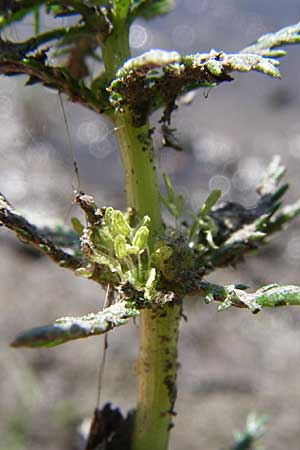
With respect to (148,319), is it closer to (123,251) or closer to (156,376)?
(156,376)

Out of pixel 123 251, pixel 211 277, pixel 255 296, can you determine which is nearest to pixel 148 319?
pixel 123 251

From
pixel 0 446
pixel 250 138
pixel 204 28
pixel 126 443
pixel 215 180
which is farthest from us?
pixel 204 28

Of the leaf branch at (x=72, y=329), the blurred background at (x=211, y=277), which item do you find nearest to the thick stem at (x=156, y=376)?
the leaf branch at (x=72, y=329)

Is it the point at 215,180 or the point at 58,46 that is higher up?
the point at 215,180

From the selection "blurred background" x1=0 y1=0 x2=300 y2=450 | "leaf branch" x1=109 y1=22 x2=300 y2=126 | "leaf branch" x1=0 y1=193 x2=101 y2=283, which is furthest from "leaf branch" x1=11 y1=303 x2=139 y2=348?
A: "blurred background" x1=0 y1=0 x2=300 y2=450

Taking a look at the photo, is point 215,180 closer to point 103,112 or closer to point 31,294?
point 31,294

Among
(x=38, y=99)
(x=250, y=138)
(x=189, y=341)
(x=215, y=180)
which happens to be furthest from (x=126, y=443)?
(x=38, y=99)

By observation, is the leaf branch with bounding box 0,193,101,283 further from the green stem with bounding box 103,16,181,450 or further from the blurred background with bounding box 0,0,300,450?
the blurred background with bounding box 0,0,300,450
